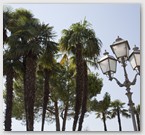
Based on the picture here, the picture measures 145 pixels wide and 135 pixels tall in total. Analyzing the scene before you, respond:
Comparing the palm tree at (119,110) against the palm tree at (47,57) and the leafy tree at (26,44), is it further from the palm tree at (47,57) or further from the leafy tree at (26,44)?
the leafy tree at (26,44)

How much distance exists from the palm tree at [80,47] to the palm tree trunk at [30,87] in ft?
1.75

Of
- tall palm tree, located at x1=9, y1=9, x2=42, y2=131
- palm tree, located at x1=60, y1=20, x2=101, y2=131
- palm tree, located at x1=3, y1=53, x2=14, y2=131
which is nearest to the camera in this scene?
palm tree, located at x1=3, y1=53, x2=14, y2=131

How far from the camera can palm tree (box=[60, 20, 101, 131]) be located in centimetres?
448

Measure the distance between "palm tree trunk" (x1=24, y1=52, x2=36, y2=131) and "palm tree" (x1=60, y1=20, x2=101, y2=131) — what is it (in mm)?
533

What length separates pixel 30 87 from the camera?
15.1 feet

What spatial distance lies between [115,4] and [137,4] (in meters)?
0.29

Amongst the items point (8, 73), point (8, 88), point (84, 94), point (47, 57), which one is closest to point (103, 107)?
point (84, 94)

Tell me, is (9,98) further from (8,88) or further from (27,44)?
(27,44)

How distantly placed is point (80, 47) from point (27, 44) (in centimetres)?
79

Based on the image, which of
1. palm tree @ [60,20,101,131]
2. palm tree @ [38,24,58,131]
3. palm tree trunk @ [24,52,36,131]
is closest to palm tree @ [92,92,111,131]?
palm tree @ [60,20,101,131]

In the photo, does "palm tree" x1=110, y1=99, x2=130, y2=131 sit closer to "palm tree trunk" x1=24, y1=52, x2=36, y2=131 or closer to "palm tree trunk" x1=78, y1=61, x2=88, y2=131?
"palm tree trunk" x1=78, y1=61, x2=88, y2=131

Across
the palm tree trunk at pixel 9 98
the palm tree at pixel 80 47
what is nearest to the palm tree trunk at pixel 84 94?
the palm tree at pixel 80 47

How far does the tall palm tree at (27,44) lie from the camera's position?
460 centimetres

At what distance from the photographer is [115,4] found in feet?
14.4
